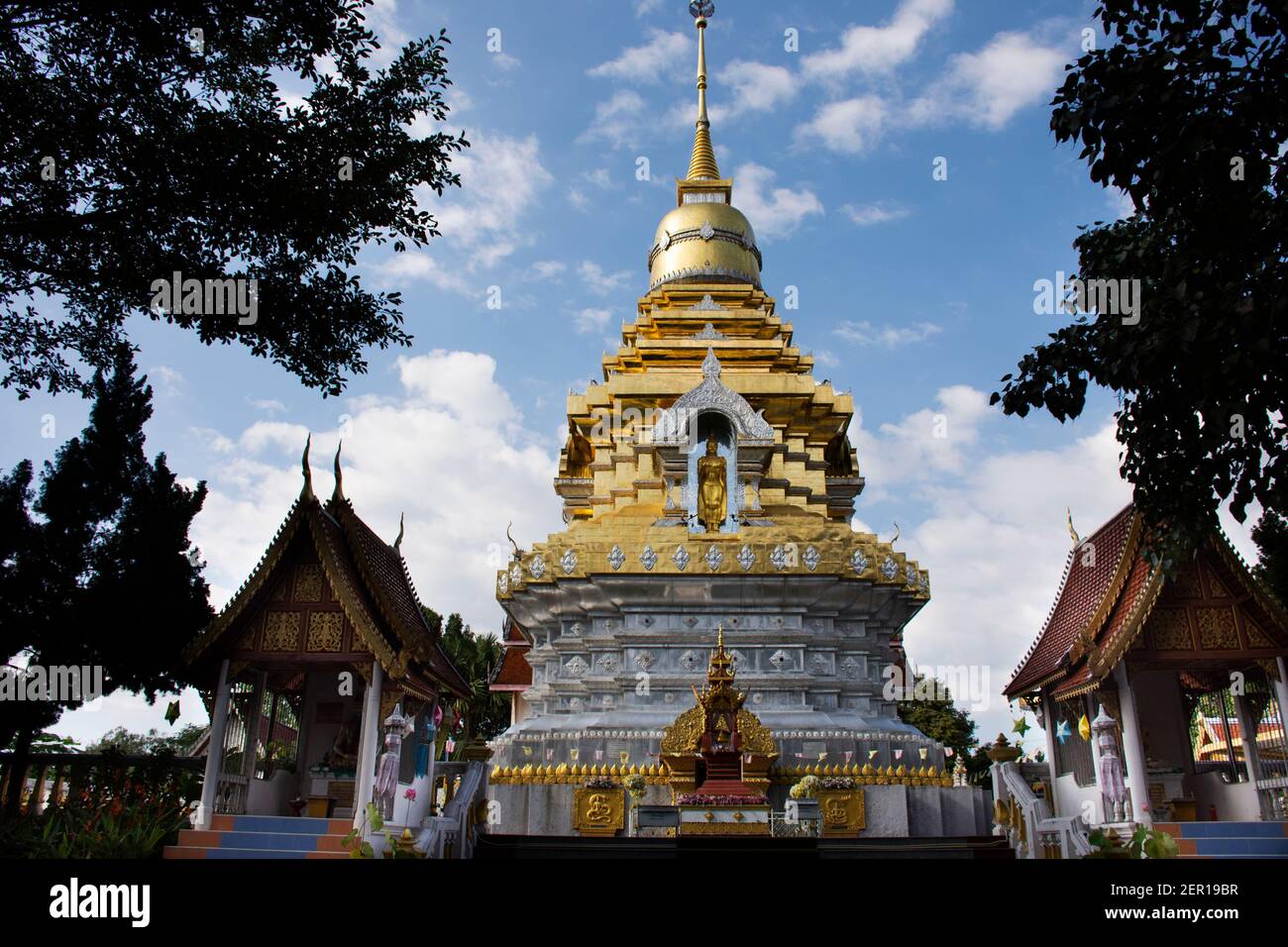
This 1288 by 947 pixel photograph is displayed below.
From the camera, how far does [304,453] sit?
11.9 metres

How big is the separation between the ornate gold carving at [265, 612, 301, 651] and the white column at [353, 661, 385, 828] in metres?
1.03

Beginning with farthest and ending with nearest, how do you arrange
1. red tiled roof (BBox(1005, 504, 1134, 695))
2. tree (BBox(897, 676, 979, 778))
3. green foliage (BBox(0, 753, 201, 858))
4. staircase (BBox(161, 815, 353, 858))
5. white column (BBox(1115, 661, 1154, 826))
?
1. tree (BBox(897, 676, 979, 778))
2. red tiled roof (BBox(1005, 504, 1134, 695))
3. white column (BBox(1115, 661, 1154, 826))
4. staircase (BBox(161, 815, 353, 858))
5. green foliage (BBox(0, 753, 201, 858))

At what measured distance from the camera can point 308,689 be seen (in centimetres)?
1323

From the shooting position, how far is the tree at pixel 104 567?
1205 centimetres

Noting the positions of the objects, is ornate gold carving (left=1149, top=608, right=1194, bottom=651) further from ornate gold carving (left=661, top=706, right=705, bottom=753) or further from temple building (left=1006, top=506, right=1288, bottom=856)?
ornate gold carving (left=661, top=706, right=705, bottom=753)

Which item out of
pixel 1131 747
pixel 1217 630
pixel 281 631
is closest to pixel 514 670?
pixel 281 631

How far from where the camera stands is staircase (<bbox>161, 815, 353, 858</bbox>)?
972 cm

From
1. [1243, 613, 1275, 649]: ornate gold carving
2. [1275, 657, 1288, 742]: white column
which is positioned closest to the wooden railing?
[1243, 613, 1275, 649]: ornate gold carving

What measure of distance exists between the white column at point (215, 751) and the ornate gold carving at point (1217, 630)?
12.6 m

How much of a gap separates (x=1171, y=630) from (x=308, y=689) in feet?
39.3

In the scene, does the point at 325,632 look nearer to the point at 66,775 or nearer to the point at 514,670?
the point at 66,775

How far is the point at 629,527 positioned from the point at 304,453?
29.4 ft

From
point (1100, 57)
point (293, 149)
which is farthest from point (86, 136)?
point (1100, 57)
